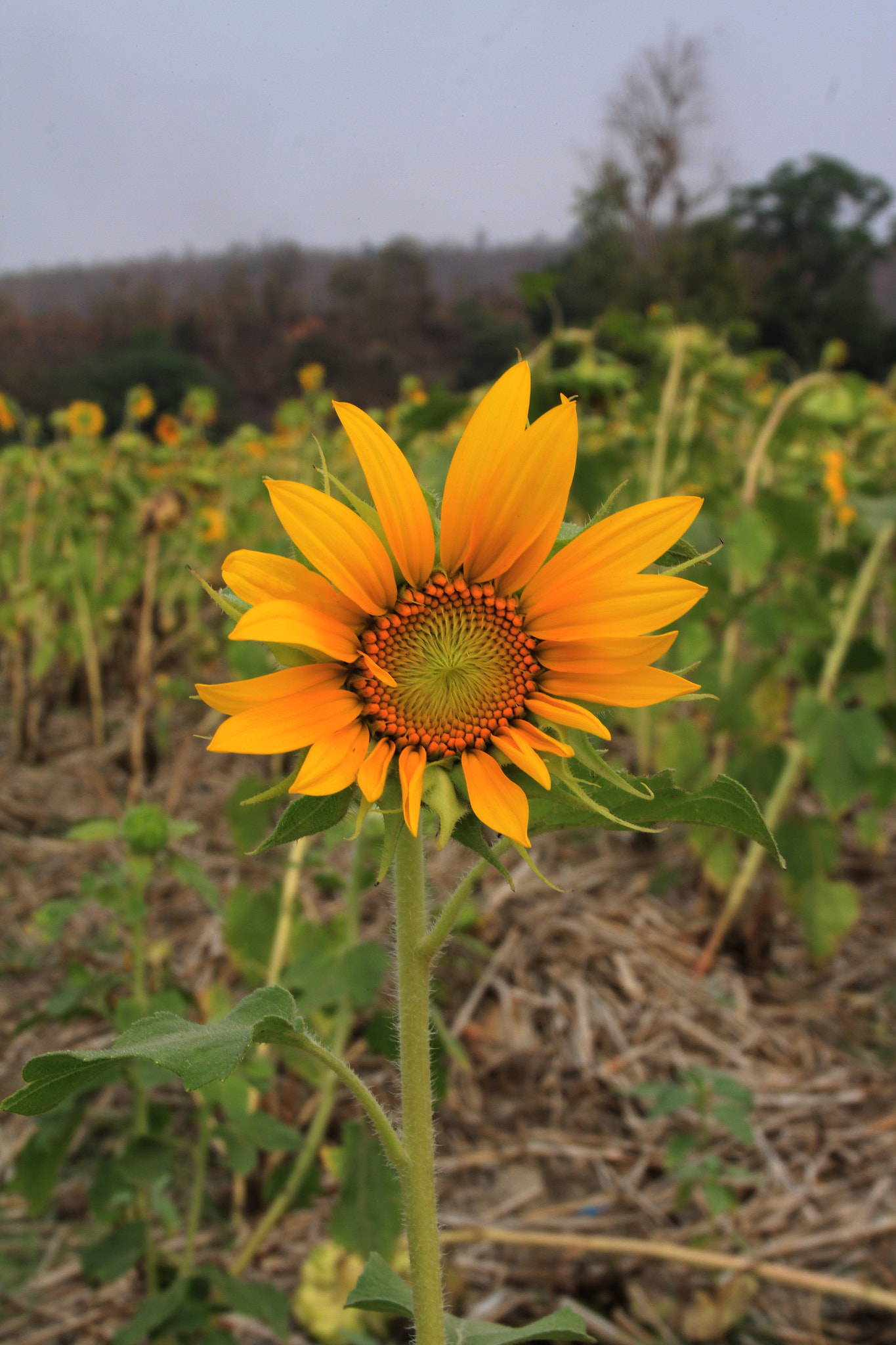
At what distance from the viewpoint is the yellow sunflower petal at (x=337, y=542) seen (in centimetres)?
51

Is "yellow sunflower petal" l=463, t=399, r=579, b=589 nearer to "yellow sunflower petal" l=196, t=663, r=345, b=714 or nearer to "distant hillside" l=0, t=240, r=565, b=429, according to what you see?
"yellow sunflower petal" l=196, t=663, r=345, b=714

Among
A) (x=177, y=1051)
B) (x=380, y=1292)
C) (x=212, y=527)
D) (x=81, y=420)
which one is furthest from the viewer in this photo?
(x=81, y=420)

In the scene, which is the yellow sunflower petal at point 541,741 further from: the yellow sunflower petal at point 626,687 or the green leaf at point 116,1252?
the green leaf at point 116,1252

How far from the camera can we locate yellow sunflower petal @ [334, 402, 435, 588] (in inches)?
20.8

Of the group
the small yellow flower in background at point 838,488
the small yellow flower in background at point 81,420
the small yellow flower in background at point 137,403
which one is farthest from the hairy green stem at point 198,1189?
the small yellow flower in background at point 81,420

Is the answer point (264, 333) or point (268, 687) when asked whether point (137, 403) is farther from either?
point (264, 333)

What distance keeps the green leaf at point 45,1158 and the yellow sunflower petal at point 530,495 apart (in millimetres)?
861

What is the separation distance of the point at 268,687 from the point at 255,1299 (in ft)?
2.72

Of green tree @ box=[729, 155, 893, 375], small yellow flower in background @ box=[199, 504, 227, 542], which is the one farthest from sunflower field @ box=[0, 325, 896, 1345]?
green tree @ box=[729, 155, 893, 375]

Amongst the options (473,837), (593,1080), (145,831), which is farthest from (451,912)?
(593,1080)

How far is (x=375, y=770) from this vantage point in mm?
515

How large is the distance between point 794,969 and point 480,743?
1838 mm

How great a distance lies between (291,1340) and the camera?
3.93ft

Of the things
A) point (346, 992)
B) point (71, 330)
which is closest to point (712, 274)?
point (71, 330)
